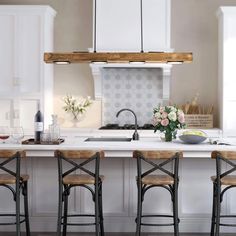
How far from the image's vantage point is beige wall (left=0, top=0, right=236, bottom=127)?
681cm


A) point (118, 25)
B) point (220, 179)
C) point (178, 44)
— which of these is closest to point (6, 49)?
point (118, 25)

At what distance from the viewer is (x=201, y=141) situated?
457cm

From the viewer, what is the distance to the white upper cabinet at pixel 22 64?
20.8 ft

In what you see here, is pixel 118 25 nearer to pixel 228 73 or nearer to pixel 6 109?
pixel 228 73

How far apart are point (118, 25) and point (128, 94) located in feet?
3.67

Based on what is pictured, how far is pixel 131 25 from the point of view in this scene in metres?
6.25

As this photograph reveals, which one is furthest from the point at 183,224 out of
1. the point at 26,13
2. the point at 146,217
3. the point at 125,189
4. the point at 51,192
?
the point at 26,13

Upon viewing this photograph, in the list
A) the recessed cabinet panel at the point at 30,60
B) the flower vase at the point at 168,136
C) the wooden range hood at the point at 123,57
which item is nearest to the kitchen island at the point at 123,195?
the flower vase at the point at 168,136

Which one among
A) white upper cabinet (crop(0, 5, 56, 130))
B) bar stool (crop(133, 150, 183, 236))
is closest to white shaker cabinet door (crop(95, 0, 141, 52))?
white upper cabinet (crop(0, 5, 56, 130))

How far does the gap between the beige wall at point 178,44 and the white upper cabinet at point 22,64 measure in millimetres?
562

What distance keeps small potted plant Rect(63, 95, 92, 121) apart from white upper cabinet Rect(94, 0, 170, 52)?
92cm

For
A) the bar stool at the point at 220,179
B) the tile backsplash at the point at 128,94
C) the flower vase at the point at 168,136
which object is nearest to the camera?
the bar stool at the point at 220,179

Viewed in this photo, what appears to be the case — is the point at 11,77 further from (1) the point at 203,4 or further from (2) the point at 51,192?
(1) the point at 203,4

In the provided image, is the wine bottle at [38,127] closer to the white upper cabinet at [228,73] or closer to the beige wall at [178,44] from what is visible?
the beige wall at [178,44]
